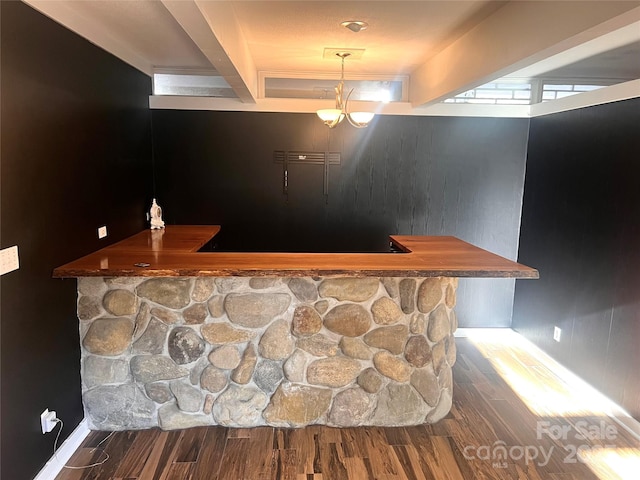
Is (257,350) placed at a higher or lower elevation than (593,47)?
lower

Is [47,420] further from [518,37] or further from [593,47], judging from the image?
[593,47]

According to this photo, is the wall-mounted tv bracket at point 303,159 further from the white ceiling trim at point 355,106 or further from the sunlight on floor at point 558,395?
the sunlight on floor at point 558,395

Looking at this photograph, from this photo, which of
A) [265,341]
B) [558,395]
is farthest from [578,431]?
[265,341]

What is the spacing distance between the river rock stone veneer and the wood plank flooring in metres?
0.12

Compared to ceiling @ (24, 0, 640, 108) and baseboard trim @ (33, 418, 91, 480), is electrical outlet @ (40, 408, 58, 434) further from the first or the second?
ceiling @ (24, 0, 640, 108)

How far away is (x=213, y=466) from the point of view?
2402mm

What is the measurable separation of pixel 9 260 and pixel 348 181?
306 centimetres

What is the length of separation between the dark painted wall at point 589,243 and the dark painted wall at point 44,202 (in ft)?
12.0

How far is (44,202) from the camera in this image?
226cm

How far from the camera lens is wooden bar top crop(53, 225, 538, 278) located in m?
2.39

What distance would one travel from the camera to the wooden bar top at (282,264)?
2391 mm

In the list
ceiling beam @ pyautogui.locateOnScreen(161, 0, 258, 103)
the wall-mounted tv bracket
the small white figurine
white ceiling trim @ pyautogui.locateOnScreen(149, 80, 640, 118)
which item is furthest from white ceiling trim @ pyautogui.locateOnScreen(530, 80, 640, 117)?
the small white figurine

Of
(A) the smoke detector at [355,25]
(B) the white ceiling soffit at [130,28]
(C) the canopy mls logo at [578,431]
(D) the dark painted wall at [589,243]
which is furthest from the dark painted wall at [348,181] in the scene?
(C) the canopy mls logo at [578,431]

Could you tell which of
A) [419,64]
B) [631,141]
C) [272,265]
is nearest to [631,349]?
[631,141]
